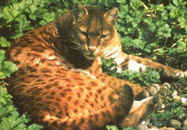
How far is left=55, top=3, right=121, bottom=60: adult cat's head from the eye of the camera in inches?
240

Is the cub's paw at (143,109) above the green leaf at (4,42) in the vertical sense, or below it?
below

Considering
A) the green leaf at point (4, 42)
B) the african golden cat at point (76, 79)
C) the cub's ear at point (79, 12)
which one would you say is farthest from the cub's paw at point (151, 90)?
the green leaf at point (4, 42)

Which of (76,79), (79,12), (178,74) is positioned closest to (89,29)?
(79,12)

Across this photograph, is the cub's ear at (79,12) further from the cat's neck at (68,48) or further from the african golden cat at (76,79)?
the cat's neck at (68,48)

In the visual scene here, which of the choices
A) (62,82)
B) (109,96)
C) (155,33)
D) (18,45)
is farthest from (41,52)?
(155,33)

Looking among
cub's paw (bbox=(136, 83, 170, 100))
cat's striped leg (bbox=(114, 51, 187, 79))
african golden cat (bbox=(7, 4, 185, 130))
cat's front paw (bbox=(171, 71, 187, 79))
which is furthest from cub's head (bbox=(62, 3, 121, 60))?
cat's front paw (bbox=(171, 71, 187, 79))

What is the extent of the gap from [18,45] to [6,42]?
33 cm

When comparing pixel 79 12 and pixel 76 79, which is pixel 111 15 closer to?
pixel 79 12

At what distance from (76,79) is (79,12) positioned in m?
1.04

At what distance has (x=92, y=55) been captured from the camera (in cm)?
614

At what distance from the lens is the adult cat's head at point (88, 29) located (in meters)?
6.09

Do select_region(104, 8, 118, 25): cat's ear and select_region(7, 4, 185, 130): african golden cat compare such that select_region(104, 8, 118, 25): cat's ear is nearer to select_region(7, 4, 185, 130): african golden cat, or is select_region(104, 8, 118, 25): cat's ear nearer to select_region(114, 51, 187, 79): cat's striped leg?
select_region(7, 4, 185, 130): african golden cat

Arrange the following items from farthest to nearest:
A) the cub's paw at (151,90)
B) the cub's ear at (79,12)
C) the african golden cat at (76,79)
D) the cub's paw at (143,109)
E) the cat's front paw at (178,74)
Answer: the cat's front paw at (178,74), the cub's paw at (151,90), the cub's ear at (79,12), the cub's paw at (143,109), the african golden cat at (76,79)

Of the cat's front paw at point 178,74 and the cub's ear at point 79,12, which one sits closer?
the cub's ear at point 79,12
